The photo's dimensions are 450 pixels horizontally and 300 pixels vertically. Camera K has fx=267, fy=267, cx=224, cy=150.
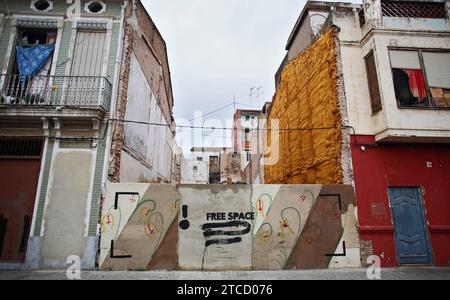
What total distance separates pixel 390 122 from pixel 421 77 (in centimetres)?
218

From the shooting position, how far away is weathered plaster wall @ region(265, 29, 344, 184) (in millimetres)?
9281

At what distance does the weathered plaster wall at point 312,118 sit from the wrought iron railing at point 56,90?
25.0ft

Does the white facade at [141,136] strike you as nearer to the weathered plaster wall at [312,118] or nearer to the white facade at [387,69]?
the weathered plaster wall at [312,118]

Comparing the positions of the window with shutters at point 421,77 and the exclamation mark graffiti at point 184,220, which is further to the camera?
the window with shutters at point 421,77

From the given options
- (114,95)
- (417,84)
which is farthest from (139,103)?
(417,84)

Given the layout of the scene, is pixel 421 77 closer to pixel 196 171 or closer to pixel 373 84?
pixel 373 84

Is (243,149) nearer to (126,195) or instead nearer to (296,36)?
(296,36)

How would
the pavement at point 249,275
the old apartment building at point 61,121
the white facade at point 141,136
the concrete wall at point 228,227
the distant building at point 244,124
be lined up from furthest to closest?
the distant building at point 244,124, the white facade at point 141,136, the old apartment building at point 61,121, the concrete wall at point 228,227, the pavement at point 249,275

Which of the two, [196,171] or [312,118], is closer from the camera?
[312,118]

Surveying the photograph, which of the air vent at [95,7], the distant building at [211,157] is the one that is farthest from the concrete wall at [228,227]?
the distant building at [211,157]

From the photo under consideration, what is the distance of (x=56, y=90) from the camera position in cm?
888

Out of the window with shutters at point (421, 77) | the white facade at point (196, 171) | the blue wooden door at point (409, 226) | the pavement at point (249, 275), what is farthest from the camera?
the white facade at point (196, 171)

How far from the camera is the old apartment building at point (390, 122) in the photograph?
8.27 m
